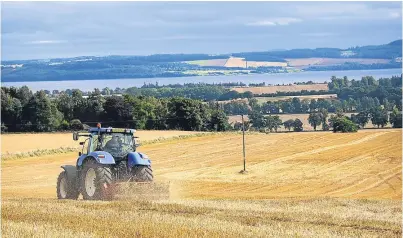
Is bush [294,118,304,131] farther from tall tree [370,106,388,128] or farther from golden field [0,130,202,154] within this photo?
golden field [0,130,202,154]

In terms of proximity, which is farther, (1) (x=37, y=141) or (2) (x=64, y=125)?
(2) (x=64, y=125)

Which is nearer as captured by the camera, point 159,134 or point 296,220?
point 296,220

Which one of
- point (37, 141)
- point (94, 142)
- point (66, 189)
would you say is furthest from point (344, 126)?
point (94, 142)

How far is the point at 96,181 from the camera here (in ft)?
66.1

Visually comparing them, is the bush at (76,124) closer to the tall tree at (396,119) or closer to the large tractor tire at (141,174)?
the tall tree at (396,119)

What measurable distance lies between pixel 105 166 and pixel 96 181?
0.52 meters

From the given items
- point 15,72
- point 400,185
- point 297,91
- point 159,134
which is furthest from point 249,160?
point 15,72

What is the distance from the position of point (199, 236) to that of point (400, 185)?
26.7 meters

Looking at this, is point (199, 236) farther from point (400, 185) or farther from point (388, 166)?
point (388, 166)

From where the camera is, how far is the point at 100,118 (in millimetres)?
82188

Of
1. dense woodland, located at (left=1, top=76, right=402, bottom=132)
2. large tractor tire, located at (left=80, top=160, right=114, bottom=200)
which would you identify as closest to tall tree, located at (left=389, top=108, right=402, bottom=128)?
dense woodland, located at (left=1, top=76, right=402, bottom=132)

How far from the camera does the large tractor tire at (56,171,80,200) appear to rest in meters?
21.8

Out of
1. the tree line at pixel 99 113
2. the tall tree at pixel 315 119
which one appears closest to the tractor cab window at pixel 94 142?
the tree line at pixel 99 113

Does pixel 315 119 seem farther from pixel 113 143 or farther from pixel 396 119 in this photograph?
pixel 113 143
